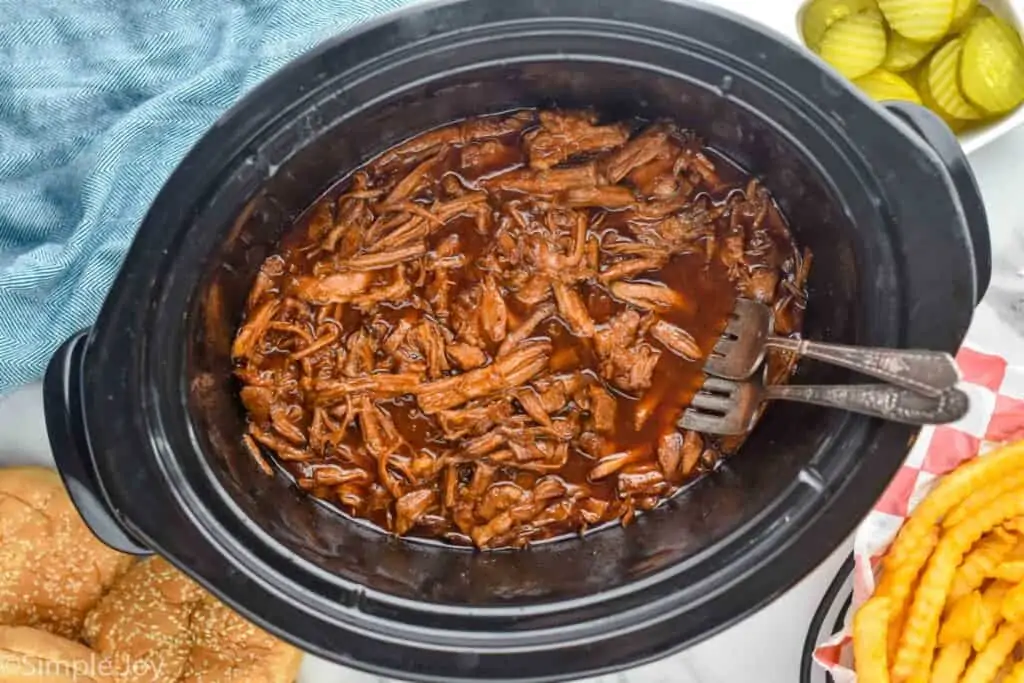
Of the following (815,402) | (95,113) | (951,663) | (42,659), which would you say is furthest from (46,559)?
(951,663)

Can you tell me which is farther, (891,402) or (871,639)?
(871,639)

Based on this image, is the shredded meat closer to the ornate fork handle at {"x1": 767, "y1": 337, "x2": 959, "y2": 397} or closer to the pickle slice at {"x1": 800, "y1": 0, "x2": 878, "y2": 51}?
the ornate fork handle at {"x1": 767, "y1": 337, "x2": 959, "y2": 397}

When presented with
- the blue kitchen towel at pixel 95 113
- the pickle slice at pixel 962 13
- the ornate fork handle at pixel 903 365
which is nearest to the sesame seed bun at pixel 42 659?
the blue kitchen towel at pixel 95 113

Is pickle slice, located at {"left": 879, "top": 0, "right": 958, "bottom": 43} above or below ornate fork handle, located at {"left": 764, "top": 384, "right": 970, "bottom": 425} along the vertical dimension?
above

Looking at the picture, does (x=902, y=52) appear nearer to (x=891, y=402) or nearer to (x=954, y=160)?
(x=954, y=160)

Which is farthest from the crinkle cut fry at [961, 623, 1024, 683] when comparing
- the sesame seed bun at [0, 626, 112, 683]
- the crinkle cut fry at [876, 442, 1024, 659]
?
the sesame seed bun at [0, 626, 112, 683]

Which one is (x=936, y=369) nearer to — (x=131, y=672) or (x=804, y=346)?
(x=804, y=346)

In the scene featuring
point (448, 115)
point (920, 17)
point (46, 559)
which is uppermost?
point (920, 17)

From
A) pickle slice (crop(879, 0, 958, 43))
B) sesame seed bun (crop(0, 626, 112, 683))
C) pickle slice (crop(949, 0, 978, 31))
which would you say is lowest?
sesame seed bun (crop(0, 626, 112, 683))
